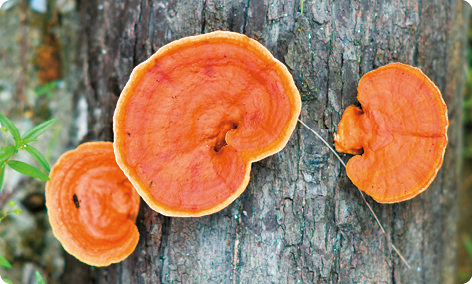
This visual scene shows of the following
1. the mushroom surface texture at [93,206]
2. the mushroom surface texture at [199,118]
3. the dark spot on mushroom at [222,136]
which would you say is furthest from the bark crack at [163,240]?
the dark spot on mushroom at [222,136]

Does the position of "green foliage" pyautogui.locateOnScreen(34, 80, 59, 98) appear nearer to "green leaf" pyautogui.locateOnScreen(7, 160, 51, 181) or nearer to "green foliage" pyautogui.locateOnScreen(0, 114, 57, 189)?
"green foliage" pyautogui.locateOnScreen(0, 114, 57, 189)

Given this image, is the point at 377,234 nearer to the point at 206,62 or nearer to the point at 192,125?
the point at 192,125

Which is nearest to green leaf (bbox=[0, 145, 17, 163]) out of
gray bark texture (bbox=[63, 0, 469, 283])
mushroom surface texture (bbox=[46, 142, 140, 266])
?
mushroom surface texture (bbox=[46, 142, 140, 266])

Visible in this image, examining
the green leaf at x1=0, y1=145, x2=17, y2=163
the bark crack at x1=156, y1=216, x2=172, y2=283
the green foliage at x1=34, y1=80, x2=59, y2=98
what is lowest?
the bark crack at x1=156, y1=216, x2=172, y2=283

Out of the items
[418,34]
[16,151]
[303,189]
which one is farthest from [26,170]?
[418,34]

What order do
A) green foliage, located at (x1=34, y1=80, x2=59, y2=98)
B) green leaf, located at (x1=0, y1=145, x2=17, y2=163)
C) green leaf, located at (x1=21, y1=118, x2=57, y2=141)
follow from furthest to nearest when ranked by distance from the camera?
green foliage, located at (x1=34, y1=80, x2=59, y2=98) < green leaf, located at (x1=21, y1=118, x2=57, y2=141) < green leaf, located at (x1=0, y1=145, x2=17, y2=163)

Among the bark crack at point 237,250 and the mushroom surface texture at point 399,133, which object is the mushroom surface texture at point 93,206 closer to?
the bark crack at point 237,250
